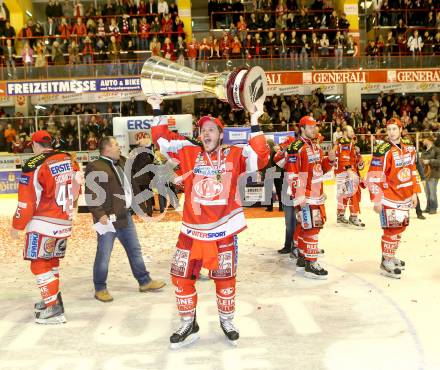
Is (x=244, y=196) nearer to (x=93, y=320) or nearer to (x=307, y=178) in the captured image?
(x=307, y=178)

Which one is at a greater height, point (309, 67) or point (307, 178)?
point (309, 67)

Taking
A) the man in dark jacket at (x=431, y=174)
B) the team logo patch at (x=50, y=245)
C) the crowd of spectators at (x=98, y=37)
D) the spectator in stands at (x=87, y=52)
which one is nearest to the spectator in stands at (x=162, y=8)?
the crowd of spectators at (x=98, y=37)

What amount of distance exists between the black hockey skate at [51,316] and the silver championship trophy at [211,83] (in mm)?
2348

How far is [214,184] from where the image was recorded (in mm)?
4883

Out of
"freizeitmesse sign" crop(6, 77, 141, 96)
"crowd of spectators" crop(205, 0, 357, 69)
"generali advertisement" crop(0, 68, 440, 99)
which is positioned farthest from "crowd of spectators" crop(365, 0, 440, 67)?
"freizeitmesse sign" crop(6, 77, 141, 96)

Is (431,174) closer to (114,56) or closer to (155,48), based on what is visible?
(155,48)

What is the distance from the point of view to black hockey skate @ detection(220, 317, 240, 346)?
4926 millimetres

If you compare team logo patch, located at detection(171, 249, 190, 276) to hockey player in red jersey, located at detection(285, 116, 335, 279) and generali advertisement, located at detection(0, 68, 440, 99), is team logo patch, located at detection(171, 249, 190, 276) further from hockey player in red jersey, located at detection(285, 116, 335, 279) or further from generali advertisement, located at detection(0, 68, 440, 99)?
generali advertisement, located at detection(0, 68, 440, 99)

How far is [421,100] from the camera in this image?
22359 millimetres

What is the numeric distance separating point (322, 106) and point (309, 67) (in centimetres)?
147

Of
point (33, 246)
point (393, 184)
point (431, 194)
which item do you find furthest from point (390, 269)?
point (431, 194)

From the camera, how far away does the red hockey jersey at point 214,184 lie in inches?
191

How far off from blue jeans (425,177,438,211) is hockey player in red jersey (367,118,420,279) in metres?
4.99

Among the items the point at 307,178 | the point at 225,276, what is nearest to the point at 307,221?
the point at 307,178
